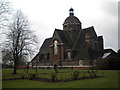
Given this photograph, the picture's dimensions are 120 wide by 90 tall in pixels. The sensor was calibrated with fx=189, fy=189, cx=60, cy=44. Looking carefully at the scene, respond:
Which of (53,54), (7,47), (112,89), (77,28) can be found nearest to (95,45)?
(77,28)

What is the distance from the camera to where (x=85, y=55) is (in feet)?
194

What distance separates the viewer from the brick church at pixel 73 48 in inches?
2364

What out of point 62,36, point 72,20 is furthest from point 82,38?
point 72,20

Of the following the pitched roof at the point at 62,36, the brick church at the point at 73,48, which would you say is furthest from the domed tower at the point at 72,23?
the pitched roof at the point at 62,36

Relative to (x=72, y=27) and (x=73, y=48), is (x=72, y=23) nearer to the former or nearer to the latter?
(x=72, y=27)

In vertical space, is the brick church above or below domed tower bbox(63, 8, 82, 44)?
below

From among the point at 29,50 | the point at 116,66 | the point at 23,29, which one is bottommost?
the point at 116,66

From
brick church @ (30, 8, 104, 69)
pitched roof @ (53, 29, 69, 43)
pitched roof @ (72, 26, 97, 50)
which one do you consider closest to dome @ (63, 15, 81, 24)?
brick church @ (30, 8, 104, 69)

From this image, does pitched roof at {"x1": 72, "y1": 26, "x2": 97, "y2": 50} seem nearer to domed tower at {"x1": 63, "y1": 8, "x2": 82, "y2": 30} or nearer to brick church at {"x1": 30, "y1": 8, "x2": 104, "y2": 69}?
brick church at {"x1": 30, "y1": 8, "x2": 104, "y2": 69}

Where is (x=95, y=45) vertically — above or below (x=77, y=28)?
below

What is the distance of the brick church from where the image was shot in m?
60.1

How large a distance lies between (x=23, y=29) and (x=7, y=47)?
18.9 feet

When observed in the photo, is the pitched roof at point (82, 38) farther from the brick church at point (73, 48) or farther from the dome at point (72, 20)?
the dome at point (72, 20)

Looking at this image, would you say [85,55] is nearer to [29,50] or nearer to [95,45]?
[95,45]
